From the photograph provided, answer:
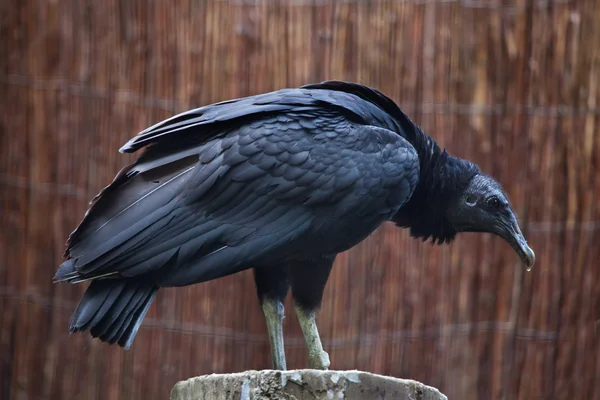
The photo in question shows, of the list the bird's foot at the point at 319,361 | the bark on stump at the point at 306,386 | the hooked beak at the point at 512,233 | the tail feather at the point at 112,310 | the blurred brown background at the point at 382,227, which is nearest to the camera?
the bark on stump at the point at 306,386

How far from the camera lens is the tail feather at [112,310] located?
14.5 ft

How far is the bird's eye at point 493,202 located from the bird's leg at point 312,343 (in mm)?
973

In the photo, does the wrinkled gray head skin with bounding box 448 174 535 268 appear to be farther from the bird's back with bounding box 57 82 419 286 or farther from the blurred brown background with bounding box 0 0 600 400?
the blurred brown background with bounding box 0 0 600 400

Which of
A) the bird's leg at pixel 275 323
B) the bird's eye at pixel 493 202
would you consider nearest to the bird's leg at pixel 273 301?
the bird's leg at pixel 275 323

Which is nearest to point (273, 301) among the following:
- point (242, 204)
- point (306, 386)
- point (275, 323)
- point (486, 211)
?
point (275, 323)

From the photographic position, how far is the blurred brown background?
6.46 meters

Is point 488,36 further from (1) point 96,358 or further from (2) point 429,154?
(1) point 96,358

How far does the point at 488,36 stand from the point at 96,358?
292 cm

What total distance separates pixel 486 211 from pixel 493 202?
5cm

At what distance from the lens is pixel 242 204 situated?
181 inches

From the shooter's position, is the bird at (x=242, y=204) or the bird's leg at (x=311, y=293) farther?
the bird's leg at (x=311, y=293)

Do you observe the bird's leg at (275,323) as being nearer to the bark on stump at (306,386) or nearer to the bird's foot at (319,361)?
the bird's foot at (319,361)

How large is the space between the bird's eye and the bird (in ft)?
1.88

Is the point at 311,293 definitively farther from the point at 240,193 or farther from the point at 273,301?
the point at 240,193
